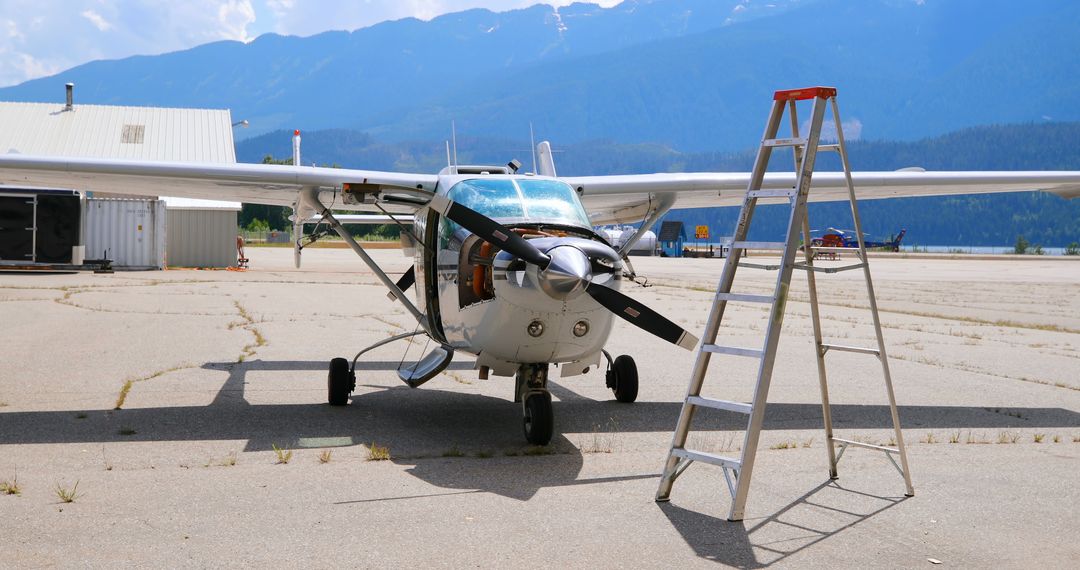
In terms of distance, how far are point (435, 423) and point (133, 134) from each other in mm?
45034

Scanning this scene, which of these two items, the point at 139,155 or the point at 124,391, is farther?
the point at 139,155

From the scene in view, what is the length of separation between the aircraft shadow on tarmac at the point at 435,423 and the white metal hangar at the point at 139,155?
2507 cm

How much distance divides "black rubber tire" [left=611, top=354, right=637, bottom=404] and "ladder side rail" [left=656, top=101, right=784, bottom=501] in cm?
373

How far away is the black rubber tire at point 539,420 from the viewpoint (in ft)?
24.5

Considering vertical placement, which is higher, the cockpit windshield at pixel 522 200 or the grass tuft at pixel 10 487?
the cockpit windshield at pixel 522 200

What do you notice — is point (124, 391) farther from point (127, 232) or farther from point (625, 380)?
point (127, 232)

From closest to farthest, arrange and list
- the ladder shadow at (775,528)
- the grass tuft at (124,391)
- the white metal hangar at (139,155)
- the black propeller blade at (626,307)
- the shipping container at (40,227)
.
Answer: the ladder shadow at (775,528) → the black propeller blade at (626,307) → the grass tuft at (124,391) → the shipping container at (40,227) → the white metal hangar at (139,155)

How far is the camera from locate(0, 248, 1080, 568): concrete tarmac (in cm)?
507

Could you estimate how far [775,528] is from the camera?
18.0 ft

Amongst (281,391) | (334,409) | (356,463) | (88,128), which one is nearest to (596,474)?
(356,463)

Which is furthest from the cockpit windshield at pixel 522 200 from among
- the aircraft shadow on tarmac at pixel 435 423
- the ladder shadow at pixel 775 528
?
the ladder shadow at pixel 775 528

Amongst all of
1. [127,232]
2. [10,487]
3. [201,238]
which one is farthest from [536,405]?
[201,238]

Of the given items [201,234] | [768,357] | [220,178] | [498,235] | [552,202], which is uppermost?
[220,178]

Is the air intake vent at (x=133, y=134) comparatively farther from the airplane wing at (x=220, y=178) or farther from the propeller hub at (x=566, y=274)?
the propeller hub at (x=566, y=274)
